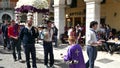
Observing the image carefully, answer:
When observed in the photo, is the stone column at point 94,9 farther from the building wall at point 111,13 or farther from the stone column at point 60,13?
the building wall at point 111,13

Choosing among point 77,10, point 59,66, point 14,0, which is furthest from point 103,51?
point 14,0

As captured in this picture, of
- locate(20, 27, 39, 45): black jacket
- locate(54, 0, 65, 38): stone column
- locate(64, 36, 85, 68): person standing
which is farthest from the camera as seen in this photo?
locate(54, 0, 65, 38): stone column

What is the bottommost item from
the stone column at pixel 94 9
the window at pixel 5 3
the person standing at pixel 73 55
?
the person standing at pixel 73 55

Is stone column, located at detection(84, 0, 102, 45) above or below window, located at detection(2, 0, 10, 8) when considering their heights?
below

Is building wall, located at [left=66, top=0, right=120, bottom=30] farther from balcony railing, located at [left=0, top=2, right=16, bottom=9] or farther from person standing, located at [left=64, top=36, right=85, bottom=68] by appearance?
balcony railing, located at [left=0, top=2, right=16, bottom=9]

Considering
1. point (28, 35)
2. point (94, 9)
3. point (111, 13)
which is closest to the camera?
point (28, 35)

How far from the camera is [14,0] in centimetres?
5094

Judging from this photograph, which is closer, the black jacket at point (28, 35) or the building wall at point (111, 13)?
the black jacket at point (28, 35)

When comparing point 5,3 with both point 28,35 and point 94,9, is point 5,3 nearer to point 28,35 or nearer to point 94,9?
point 94,9

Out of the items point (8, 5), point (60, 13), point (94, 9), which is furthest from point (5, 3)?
point (94, 9)

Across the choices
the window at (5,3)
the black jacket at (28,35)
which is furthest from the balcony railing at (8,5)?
the black jacket at (28,35)

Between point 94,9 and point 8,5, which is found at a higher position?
point 8,5

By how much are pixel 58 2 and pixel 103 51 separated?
237 inches

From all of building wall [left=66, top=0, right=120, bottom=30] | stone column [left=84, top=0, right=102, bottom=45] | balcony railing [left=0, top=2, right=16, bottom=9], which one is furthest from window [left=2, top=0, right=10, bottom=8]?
stone column [left=84, top=0, right=102, bottom=45]
